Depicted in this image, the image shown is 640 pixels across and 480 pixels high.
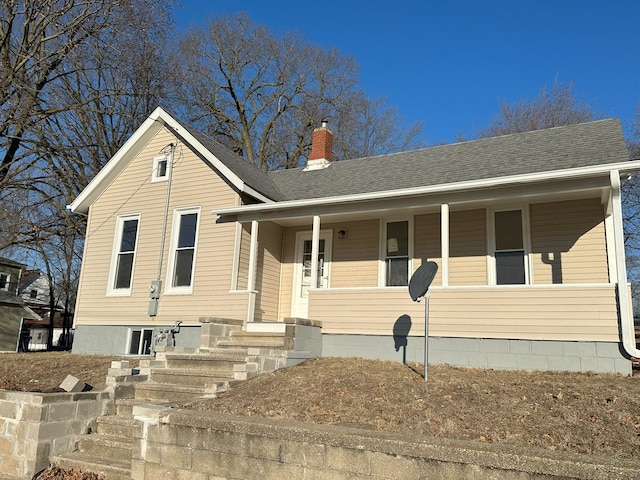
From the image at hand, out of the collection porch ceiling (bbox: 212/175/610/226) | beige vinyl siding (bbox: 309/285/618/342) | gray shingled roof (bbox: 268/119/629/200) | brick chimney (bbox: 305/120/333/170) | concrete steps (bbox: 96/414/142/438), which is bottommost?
concrete steps (bbox: 96/414/142/438)

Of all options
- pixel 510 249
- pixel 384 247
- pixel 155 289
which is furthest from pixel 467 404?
pixel 155 289

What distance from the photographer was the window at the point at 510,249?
9625 mm

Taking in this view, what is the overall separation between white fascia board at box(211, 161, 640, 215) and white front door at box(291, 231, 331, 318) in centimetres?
164

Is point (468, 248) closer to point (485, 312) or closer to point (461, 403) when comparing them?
point (485, 312)

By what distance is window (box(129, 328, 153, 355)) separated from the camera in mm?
12014

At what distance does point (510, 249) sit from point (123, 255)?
9610 millimetres

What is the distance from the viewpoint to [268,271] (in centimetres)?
1177

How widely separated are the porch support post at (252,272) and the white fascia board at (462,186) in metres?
0.48

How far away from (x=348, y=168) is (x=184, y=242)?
4.86 metres

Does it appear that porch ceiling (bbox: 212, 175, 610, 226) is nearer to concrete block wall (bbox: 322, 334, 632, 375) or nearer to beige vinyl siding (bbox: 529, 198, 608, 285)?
beige vinyl siding (bbox: 529, 198, 608, 285)

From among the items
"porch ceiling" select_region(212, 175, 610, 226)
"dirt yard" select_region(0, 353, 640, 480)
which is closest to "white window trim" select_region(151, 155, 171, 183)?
"porch ceiling" select_region(212, 175, 610, 226)

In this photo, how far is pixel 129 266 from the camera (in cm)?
1285

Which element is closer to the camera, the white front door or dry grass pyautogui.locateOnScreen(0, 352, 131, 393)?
dry grass pyautogui.locateOnScreen(0, 352, 131, 393)

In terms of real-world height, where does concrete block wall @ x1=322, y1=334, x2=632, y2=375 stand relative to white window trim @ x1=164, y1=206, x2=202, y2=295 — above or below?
below
